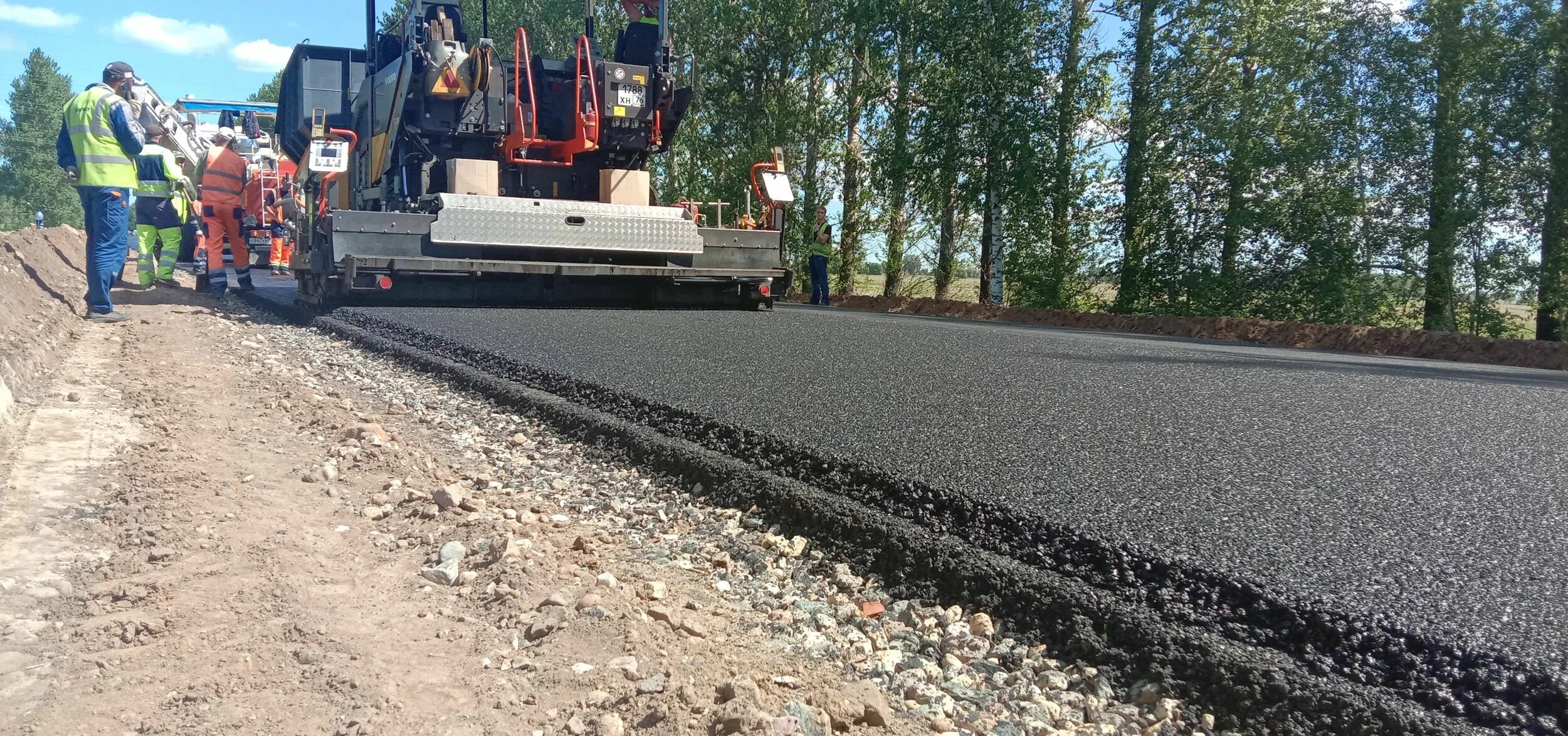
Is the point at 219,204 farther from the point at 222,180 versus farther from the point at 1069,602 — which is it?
the point at 1069,602

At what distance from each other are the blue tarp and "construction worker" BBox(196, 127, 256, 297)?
267 inches

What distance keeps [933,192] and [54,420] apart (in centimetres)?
1261

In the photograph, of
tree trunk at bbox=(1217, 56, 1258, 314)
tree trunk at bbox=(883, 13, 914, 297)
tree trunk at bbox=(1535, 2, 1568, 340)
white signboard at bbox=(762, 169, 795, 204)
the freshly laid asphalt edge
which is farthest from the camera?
tree trunk at bbox=(883, 13, 914, 297)

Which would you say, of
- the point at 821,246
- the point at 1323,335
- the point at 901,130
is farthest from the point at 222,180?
the point at 1323,335

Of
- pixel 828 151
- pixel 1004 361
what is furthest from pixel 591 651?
pixel 828 151

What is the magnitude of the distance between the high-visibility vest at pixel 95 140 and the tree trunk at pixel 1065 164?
1045cm

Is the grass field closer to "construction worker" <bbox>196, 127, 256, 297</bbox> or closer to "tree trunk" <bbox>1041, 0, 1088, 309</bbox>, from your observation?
"tree trunk" <bbox>1041, 0, 1088, 309</bbox>

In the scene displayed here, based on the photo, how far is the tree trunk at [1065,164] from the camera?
13.5m

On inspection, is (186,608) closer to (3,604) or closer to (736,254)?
(3,604)

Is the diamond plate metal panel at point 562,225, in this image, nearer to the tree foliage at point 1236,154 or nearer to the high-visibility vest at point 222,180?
the high-visibility vest at point 222,180

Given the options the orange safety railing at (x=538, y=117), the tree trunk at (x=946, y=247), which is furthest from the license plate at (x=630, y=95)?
the tree trunk at (x=946, y=247)

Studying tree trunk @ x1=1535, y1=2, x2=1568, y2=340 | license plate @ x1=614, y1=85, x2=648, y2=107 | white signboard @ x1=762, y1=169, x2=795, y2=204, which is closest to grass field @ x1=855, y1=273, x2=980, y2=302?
white signboard @ x1=762, y1=169, x2=795, y2=204

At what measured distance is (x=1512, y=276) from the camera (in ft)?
35.6

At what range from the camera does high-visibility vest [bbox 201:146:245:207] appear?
380 inches
